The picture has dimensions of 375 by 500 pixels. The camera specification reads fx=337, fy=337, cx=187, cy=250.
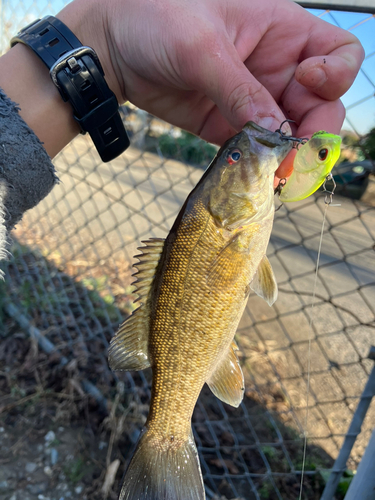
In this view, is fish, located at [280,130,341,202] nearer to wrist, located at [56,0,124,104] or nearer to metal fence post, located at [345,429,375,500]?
metal fence post, located at [345,429,375,500]

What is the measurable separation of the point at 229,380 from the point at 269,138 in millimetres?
1072

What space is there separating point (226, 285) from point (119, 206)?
6049 millimetres

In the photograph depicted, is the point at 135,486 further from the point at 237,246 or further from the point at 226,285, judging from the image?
the point at 237,246

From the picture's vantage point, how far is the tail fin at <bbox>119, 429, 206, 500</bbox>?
55.4 inches

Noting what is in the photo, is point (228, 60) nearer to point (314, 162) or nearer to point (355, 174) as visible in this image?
point (314, 162)

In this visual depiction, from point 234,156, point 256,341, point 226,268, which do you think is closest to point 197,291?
point 226,268

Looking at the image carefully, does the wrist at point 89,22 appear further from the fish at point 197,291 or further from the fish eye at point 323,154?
the fish eye at point 323,154

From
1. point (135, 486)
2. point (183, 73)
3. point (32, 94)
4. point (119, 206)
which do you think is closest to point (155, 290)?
point (135, 486)

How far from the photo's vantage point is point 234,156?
1.41 metres

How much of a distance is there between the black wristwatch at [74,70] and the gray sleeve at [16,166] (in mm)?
265

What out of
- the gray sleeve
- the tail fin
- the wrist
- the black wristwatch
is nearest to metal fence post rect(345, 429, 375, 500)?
the tail fin

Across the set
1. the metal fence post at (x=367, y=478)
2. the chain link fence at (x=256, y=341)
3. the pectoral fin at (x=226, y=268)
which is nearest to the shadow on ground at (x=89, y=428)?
the chain link fence at (x=256, y=341)

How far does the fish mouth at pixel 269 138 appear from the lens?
131 centimetres

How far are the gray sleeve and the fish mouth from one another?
953mm
